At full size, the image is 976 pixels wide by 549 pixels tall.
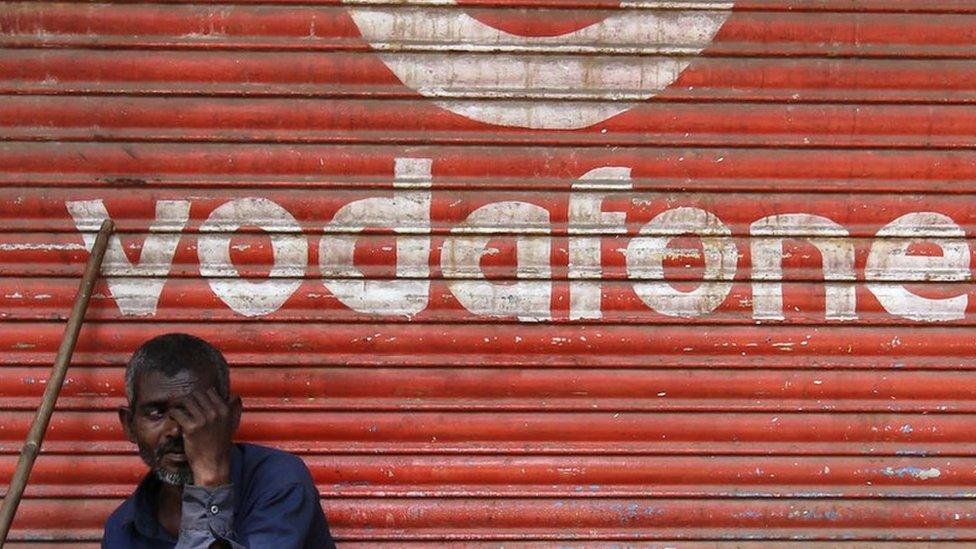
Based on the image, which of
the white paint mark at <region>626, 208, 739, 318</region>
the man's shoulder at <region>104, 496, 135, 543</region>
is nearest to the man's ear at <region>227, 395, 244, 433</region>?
the man's shoulder at <region>104, 496, 135, 543</region>

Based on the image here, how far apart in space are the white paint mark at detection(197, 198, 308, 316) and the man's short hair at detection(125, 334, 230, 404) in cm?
40

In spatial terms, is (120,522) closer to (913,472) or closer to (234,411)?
(234,411)

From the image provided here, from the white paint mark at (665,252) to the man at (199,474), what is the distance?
129 cm

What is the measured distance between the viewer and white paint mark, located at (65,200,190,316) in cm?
361

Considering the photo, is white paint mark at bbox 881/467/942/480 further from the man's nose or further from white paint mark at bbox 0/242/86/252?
white paint mark at bbox 0/242/86/252

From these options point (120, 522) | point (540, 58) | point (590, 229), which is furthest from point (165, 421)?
point (540, 58)

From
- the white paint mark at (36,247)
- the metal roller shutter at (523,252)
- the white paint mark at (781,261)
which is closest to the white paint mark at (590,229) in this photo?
the metal roller shutter at (523,252)

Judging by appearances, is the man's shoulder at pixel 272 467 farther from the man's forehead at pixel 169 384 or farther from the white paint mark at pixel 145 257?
the white paint mark at pixel 145 257

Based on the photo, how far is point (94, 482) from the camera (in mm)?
3613

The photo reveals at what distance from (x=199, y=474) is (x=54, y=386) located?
2.14ft

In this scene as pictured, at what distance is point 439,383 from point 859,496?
1474 millimetres

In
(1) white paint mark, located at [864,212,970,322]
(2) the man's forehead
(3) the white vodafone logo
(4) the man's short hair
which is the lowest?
(2) the man's forehead

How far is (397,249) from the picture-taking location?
3637mm

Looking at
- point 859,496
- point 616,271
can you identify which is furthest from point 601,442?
point 859,496
